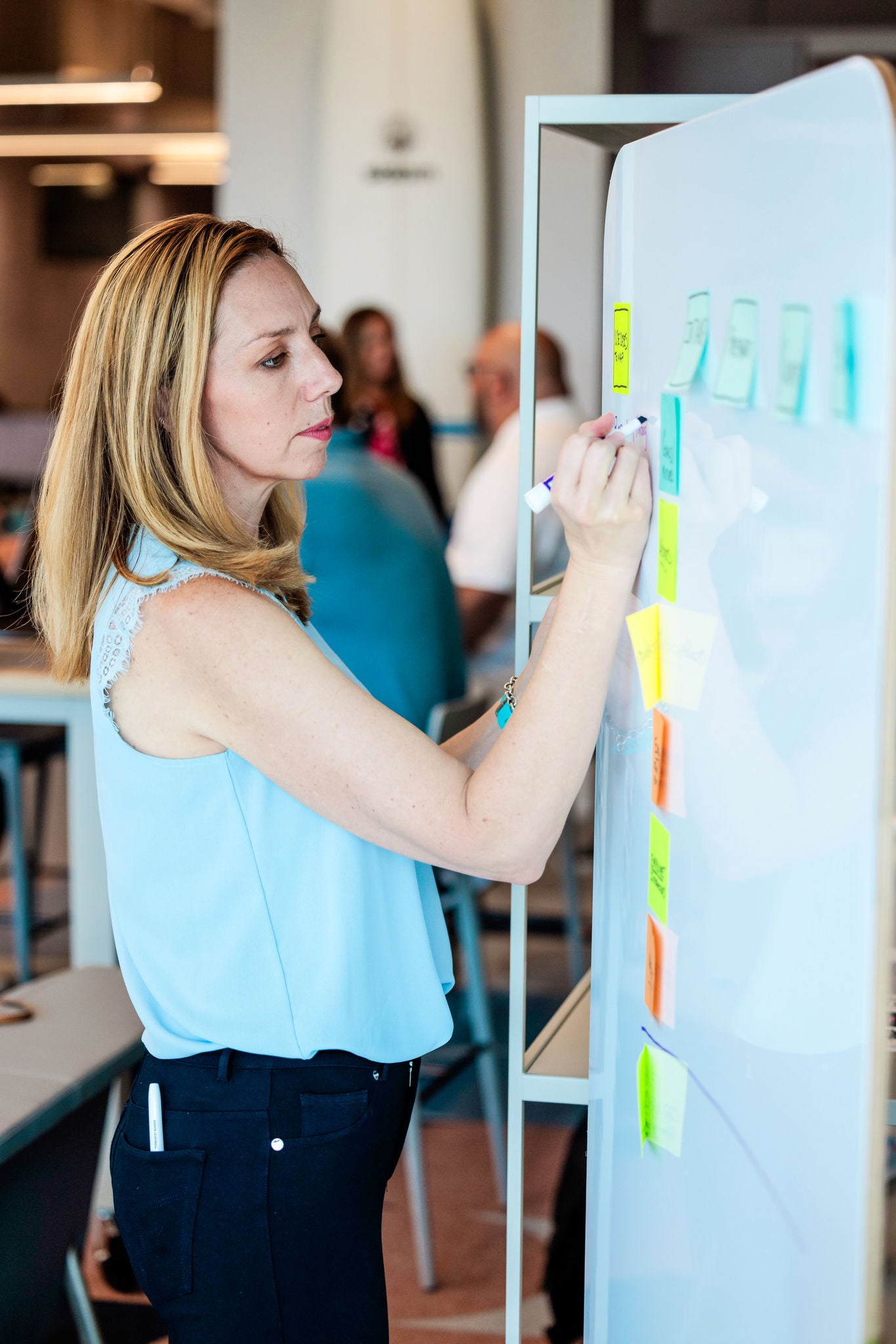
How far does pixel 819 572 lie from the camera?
0.79m

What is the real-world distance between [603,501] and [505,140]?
4290mm

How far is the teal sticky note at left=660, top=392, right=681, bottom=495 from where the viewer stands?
1005 millimetres

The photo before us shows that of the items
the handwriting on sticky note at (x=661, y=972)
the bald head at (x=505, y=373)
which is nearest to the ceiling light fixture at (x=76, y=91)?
the bald head at (x=505, y=373)

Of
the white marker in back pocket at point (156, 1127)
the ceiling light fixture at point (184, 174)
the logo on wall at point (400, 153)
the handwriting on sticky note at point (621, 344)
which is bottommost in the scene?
the white marker in back pocket at point (156, 1127)

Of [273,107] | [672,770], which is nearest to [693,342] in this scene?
[672,770]

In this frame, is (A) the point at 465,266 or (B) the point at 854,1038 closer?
(B) the point at 854,1038

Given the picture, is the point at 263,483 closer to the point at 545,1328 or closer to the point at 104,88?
the point at 545,1328

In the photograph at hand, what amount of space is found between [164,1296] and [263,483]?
0.73m

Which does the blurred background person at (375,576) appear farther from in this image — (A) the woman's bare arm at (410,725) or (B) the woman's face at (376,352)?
(B) the woman's face at (376,352)

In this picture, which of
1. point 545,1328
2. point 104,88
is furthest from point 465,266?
point 545,1328

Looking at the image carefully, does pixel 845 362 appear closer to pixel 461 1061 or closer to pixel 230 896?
pixel 230 896

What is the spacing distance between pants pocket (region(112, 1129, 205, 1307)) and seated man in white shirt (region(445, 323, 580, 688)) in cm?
206

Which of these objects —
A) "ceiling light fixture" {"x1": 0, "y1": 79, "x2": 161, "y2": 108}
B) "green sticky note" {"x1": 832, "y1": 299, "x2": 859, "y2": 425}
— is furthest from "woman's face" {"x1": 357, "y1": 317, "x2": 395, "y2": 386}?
"green sticky note" {"x1": 832, "y1": 299, "x2": 859, "y2": 425}

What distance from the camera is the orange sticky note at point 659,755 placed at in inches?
41.8
